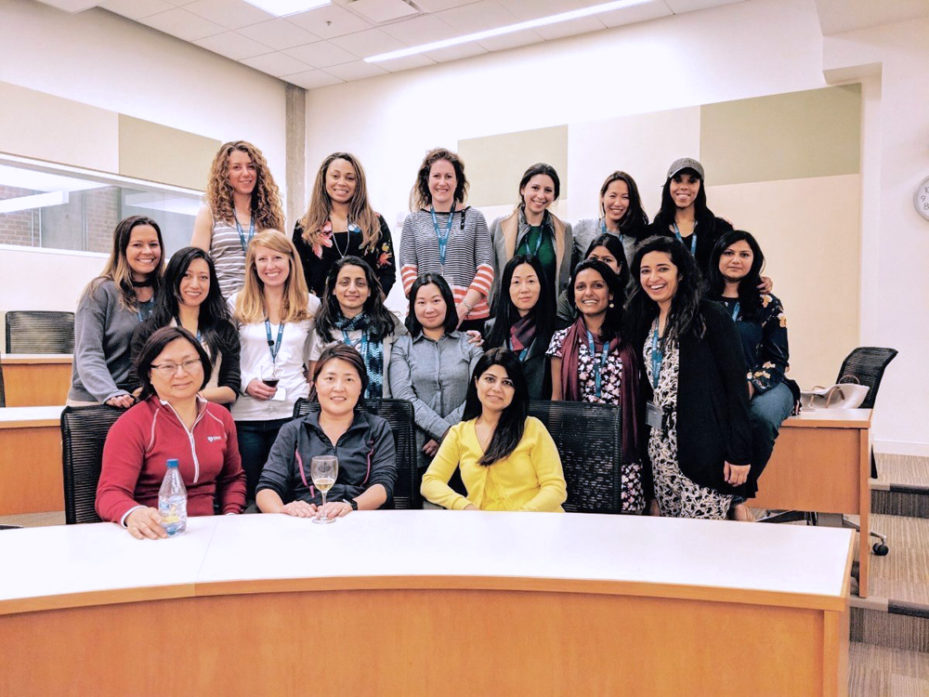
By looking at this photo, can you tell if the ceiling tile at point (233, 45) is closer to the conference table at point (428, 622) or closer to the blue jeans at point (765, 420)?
the blue jeans at point (765, 420)

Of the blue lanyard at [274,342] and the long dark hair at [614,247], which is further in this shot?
the long dark hair at [614,247]

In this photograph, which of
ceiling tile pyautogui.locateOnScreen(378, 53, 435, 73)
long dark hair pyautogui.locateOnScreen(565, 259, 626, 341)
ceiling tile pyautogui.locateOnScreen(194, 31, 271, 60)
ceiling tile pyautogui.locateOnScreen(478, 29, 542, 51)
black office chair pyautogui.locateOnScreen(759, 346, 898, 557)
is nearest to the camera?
long dark hair pyautogui.locateOnScreen(565, 259, 626, 341)

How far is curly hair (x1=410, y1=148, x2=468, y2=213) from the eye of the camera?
321 cm

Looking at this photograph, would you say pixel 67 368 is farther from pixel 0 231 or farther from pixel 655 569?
pixel 655 569

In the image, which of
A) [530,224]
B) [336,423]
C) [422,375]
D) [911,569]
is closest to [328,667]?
[336,423]

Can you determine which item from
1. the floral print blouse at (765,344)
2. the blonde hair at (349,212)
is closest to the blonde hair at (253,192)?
the blonde hair at (349,212)

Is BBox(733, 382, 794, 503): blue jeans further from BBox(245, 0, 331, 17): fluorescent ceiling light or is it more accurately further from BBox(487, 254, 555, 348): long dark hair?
BBox(245, 0, 331, 17): fluorescent ceiling light

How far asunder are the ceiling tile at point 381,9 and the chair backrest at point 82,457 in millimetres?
4714

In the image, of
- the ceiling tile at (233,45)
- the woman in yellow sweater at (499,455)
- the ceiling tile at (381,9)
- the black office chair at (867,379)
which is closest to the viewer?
the woman in yellow sweater at (499,455)

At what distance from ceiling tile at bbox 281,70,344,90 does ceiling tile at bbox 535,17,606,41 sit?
2461mm

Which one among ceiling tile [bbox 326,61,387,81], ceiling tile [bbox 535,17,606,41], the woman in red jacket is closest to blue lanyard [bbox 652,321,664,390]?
the woman in red jacket

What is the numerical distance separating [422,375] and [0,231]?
4638mm

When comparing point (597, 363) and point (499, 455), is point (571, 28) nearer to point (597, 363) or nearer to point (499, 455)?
point (597, 363)

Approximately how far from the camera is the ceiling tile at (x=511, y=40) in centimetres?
628
